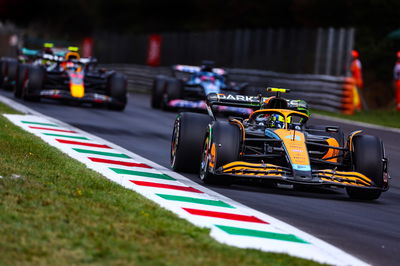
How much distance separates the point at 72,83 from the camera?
83.4 feet

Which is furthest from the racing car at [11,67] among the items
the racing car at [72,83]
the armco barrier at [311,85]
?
the armco barrier at [311,85]

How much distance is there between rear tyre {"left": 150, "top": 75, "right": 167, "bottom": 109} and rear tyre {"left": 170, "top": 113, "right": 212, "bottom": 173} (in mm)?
14870

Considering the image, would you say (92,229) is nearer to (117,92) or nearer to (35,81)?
(35,81)

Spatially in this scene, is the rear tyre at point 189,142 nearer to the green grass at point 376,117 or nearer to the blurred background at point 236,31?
the green grass at point 376,117

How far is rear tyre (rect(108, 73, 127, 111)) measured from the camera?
84.6 ft

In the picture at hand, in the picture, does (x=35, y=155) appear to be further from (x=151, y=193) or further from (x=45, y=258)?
(x=45, y=258)

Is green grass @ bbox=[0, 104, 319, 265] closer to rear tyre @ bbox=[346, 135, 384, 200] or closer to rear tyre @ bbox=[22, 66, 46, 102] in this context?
rear tyre @ bbox=[346, 135, 384, 200]

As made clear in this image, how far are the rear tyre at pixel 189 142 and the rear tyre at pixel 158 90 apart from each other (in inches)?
585

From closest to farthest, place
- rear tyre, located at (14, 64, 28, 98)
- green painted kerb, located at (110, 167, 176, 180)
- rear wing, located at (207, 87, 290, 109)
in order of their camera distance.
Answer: green painted kerb, located at (110, 167, 176, 180)
rear wing, located at (207, 87, 290, 109)
rear tyre, located at (14, 64, 28, 98)

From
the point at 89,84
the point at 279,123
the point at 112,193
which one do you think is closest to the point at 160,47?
the point at 89,84

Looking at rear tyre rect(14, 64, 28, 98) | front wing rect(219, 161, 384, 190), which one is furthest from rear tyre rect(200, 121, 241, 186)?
rear tyre rect(14, 64, 28, 98)

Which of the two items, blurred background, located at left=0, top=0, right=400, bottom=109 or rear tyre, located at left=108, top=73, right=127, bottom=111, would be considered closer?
rear tyre, located at left=108, top=73, right=127, bottom=111

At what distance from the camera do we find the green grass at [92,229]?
21.7 feet

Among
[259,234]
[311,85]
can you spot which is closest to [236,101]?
[259,234]
